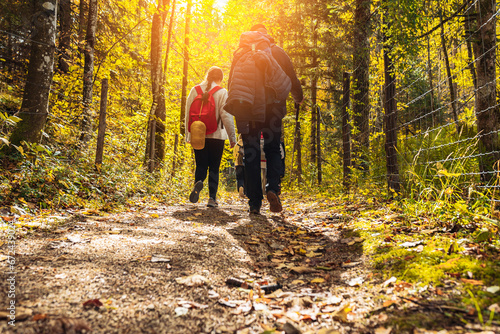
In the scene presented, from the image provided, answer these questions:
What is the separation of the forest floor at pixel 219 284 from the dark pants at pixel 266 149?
1.07m

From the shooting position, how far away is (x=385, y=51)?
13.7 feet

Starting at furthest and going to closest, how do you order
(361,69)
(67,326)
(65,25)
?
(65,25)
(361,69)
(67,326)

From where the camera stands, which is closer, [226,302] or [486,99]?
[226,302]

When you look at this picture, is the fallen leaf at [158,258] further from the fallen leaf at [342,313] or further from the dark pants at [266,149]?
the dark pants at [266,149]

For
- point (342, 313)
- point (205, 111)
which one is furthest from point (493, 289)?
point (205, 111)

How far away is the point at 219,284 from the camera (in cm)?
186

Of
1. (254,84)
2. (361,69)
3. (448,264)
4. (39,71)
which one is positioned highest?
(361,69)

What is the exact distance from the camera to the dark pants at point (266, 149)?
13.5 feet

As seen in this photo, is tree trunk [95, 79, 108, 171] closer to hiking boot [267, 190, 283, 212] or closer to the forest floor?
the forest floor

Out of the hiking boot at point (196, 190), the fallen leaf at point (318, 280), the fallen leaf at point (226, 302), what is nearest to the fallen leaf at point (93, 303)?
the fallen leaf at point (226, 302)

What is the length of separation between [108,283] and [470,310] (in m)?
1.78

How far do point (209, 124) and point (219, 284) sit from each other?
12.5 ft

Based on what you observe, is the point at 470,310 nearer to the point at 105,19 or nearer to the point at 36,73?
the point at 36,73

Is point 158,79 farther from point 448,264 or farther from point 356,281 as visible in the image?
point 448,264
